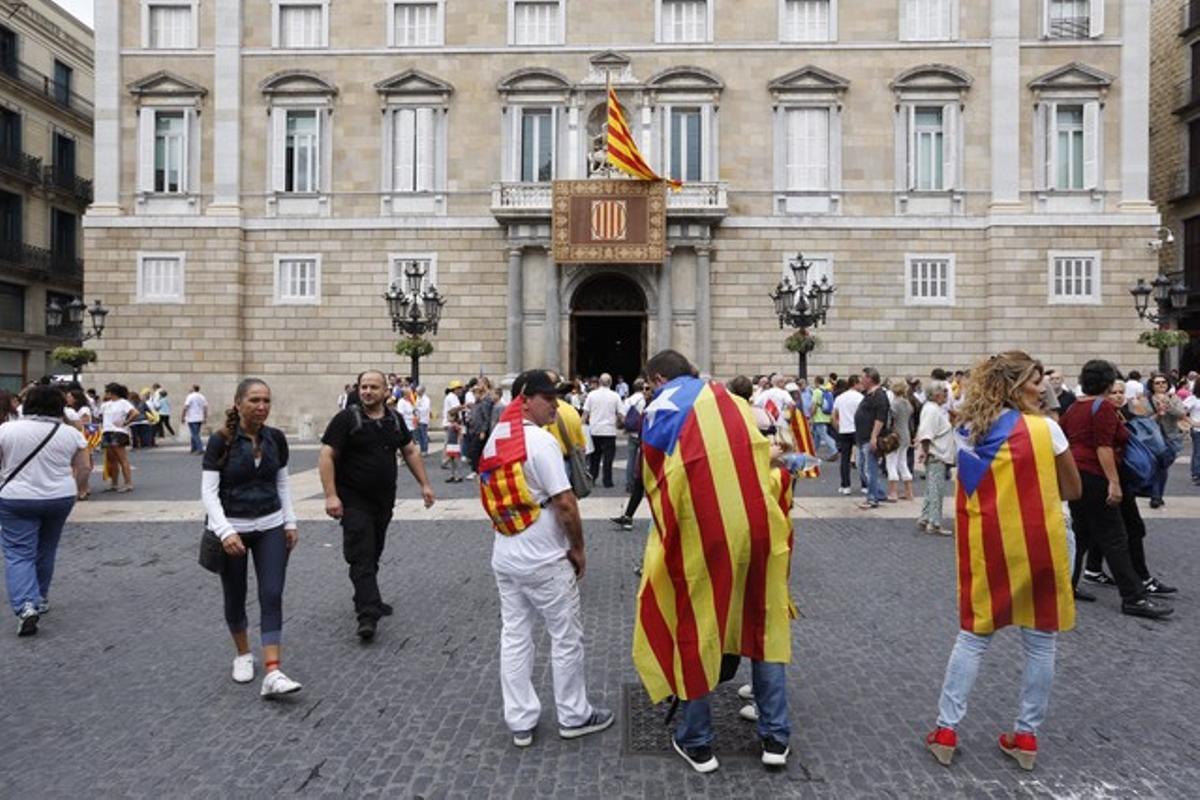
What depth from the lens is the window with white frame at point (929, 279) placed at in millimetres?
25609

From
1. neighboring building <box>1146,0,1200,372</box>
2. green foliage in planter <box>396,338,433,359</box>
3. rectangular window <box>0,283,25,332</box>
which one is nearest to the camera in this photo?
green foliage in planter <box>396,338,433,359</box>

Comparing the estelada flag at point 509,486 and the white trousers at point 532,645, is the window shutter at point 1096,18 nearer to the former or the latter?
the estelada flag at point 509,486

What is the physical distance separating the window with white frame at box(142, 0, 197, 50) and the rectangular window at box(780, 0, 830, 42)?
18.1 metres

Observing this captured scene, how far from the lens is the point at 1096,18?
82.5 ft

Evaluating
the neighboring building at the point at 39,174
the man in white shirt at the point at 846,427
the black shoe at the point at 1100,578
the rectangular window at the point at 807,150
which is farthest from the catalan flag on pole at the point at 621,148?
the neighboring building at the point at 39,174

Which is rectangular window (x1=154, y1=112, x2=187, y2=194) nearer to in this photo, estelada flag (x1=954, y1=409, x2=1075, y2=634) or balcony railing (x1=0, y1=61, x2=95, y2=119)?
balcony railing (x1=0, y1=61, x2=95, y2=119)

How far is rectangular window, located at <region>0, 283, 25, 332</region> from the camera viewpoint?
116 ft

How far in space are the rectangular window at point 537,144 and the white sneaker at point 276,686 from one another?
22748 mm

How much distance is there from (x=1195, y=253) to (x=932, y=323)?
16133mm

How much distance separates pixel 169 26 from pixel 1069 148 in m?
27.5

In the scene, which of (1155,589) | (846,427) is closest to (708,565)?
(1155,589)

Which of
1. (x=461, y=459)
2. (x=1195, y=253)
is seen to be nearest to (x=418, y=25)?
(x=461, y=459)

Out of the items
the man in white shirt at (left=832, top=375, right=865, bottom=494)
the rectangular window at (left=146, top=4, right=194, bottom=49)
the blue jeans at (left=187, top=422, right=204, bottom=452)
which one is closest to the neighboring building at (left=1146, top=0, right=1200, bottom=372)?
the man in white shirt at (left=832, top=375, right=865, bottom=494)

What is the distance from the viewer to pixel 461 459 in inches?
703
